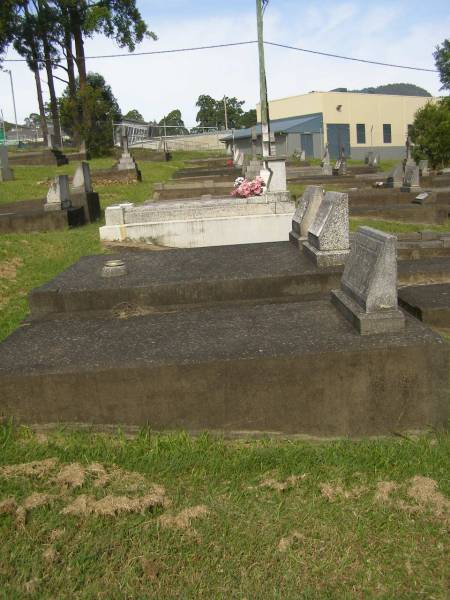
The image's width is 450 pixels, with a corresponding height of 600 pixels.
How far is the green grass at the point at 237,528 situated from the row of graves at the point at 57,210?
27.2 ft

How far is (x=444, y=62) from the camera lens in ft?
154

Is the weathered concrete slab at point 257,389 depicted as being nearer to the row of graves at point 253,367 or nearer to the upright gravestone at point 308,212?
the row of graves at point 253,367

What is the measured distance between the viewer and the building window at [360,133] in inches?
2062

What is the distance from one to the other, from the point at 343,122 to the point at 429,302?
4984cm

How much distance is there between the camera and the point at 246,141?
44.8 m

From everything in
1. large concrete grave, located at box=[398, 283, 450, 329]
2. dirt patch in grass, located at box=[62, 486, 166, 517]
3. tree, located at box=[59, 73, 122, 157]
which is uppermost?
tree, located at box=[59, 73, 122, 157]

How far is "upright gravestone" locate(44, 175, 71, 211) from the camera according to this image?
11258mm

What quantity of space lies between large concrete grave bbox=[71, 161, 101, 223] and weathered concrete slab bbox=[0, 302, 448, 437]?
9725 mm

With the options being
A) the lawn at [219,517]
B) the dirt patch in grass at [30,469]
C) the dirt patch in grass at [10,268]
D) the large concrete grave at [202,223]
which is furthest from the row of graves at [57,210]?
the dirt patch in grass at [30,469]

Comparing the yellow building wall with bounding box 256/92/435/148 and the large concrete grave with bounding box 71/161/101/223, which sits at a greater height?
the yellow building wall with bounding box 256/92/435/148

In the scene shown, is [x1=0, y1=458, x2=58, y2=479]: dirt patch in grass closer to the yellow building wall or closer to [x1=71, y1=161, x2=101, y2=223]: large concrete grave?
[x1=71, y1=161, x2=101, y2=223]: large concrete grave

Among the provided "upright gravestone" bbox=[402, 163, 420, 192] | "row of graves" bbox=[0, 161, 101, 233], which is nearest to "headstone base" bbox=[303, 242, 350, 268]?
"row of graves" bbox=[0, 161, 101, 233]

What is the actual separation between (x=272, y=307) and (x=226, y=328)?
0.69 metres

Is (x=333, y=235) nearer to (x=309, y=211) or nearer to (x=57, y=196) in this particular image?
(x=309, y=211)
